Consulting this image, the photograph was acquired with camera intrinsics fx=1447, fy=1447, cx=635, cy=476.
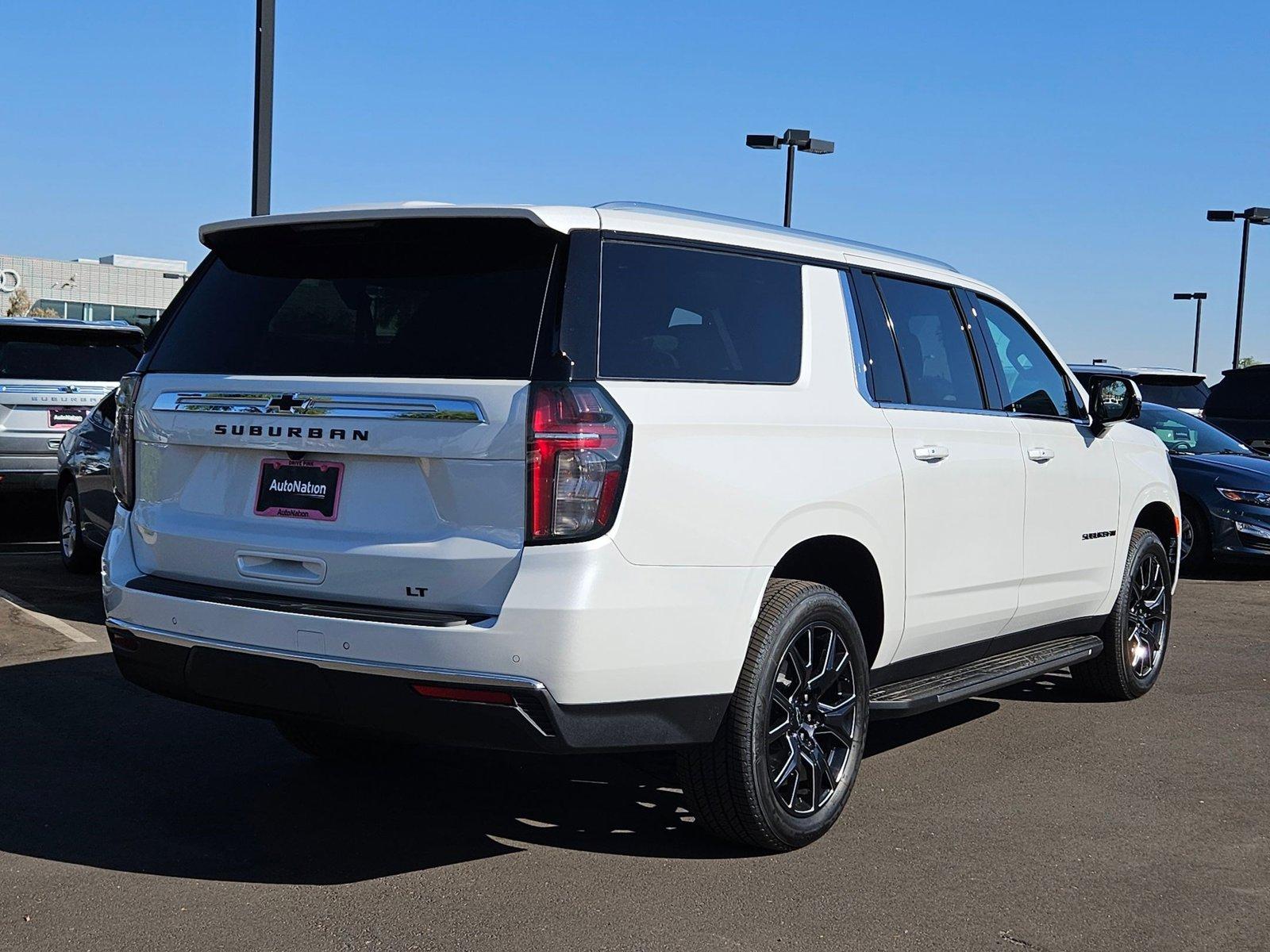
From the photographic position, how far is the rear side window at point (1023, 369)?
6.07m

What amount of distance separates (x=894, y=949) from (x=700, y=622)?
3.29 ft

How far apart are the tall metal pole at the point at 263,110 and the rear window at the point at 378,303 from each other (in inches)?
227

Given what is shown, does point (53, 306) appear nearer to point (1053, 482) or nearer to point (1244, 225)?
point (1244, 225)

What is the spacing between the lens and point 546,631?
3.75 m

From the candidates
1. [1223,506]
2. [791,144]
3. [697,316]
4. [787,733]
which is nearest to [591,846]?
[787,733]

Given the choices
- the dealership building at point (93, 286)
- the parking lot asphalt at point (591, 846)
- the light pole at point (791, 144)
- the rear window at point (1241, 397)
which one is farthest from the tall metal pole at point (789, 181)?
the dealership building at point (93, 286)

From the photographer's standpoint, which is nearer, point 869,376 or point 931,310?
point 869,376

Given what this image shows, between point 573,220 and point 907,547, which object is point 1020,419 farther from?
point 573,220

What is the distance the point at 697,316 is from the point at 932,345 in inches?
59.9

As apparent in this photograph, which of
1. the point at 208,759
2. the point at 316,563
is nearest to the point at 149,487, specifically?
the point at 316,563

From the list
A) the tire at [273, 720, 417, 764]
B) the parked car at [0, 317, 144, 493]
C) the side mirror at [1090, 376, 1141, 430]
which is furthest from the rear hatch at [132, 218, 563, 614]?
the parked car at [0, 317, 144, 493]

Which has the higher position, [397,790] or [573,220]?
[573,220]

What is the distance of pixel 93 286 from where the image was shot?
79.2 m

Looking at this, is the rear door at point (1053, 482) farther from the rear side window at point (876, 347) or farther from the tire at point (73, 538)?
the tire at point (73, 538)
